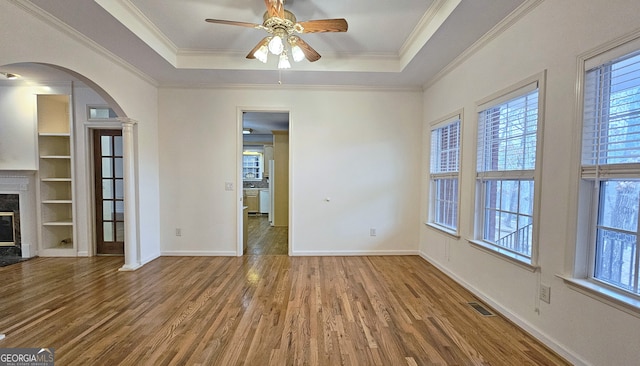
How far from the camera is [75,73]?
261 cm

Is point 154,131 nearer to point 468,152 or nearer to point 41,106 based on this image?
point 41,106

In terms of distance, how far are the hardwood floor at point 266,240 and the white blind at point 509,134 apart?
3.23 meters

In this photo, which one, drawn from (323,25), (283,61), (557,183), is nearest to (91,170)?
(283,61)

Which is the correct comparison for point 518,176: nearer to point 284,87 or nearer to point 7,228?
point 284,87

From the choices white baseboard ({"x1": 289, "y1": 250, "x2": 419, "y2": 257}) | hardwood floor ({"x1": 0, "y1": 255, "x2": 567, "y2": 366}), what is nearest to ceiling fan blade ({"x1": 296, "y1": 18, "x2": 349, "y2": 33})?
hardwood floor ({"x1": 0, "y1": 255, "x2": 567, "y2": 366})

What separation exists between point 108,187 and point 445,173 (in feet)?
17.0

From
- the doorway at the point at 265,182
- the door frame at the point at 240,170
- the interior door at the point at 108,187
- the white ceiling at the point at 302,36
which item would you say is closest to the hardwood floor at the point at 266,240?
the doorway at the point at 265,182

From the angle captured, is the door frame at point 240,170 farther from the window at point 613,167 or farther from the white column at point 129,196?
the window at point 613,167

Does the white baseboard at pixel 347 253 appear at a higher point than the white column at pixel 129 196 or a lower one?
lower

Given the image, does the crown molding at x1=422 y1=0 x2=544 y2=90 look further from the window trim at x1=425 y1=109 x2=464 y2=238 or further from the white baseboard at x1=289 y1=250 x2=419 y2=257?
the white baseboard at x1=289 y1=250 x2=419 y2=257

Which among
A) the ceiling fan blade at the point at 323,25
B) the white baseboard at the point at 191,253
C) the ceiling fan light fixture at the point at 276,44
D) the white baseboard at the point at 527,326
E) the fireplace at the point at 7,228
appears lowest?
the white baseboard at the point at 191,253

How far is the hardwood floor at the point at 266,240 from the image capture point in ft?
14.2

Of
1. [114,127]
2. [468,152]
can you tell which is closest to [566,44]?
[468,152]

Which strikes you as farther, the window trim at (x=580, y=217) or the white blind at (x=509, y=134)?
A: the white blind at (x=509, y=134)
